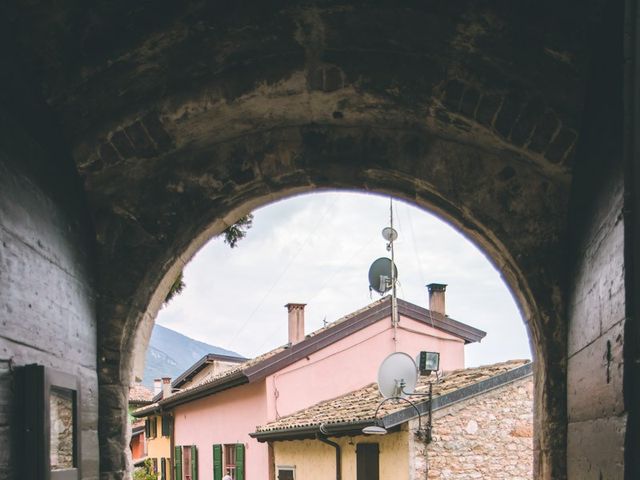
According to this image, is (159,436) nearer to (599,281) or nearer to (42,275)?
(42,275)

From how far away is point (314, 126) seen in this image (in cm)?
393

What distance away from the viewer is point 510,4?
293 centimetres

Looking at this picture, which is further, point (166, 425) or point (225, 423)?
point (166, 425)

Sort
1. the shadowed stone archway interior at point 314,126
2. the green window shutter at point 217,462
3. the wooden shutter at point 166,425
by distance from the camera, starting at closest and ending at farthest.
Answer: the shadowed stone archway interior at point 314,126, the green window shutter at point 217,462, the wooden shutter at point 166,425

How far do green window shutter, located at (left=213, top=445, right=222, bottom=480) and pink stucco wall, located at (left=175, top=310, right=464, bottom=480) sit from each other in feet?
2.85

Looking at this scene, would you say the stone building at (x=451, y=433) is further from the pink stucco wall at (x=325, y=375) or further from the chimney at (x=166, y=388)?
the chimney at (x=166, y=388)

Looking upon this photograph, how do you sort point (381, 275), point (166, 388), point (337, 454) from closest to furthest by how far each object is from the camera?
point (337, 454) → point (381, 275) → point (166, 388)

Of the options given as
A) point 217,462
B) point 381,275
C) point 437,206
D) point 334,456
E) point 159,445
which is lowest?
point 159,445

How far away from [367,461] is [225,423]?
6.47 metres

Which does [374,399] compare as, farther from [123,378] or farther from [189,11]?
[189,11]

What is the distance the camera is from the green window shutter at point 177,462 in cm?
2202

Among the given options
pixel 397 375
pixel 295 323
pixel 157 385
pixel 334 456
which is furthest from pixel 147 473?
pixel 397 375

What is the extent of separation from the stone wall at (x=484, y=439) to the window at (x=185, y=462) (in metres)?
10.2

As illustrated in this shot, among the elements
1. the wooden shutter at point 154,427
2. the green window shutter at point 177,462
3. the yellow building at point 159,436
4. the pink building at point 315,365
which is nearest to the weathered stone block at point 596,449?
the pink building at point 315,365
